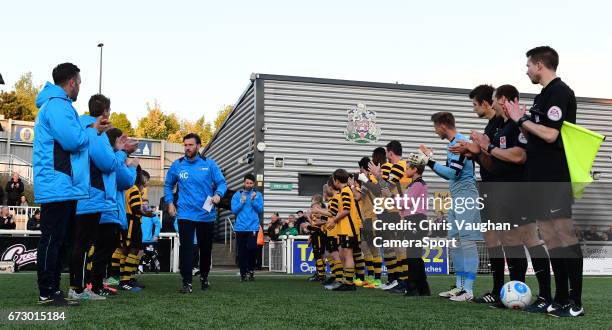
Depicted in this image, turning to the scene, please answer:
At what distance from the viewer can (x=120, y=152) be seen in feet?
24.8

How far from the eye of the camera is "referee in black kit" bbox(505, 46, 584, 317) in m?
4.91

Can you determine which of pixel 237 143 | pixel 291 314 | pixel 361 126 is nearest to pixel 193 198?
pixel 291 314

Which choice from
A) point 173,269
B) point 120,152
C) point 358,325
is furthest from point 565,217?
point 173,269

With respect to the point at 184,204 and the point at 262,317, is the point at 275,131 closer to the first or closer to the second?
the point at 184,204

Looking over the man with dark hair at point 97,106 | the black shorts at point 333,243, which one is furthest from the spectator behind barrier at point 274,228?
the man with dark hair at point 97,106

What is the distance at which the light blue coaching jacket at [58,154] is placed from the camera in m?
5.34

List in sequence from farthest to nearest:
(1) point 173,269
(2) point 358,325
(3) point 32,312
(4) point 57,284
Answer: (1) point 173,269 → (4) point 57,284 → (3) point 32,312 → (2) point 358,325

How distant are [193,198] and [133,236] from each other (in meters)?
1.83

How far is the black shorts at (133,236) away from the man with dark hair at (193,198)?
1.41 metres

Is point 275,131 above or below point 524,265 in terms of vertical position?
above

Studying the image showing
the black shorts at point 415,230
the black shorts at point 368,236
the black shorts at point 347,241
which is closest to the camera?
the black shorts at point 415,230

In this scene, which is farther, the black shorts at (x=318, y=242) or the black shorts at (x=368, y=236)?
the black shorts at (x=318, y=242)

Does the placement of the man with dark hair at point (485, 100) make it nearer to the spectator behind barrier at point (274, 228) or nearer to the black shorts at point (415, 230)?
the black shorts at point (415, 230)

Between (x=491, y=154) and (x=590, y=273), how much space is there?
43.9ft
